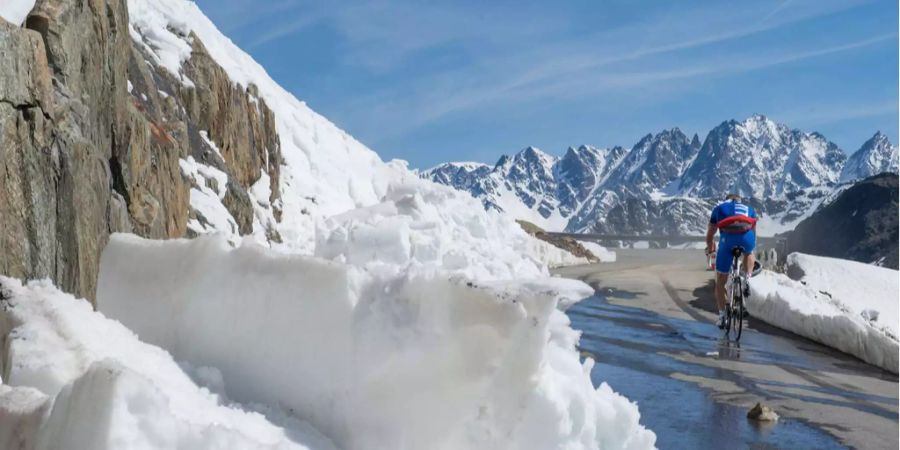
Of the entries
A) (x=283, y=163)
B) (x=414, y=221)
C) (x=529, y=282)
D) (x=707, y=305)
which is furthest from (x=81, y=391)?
(x=283, y=163)

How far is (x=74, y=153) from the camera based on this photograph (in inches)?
277

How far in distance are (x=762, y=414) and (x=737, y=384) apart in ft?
5.63

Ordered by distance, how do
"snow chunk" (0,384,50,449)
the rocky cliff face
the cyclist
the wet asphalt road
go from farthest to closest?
1. the cyclist
2. the wet asphalt road
3. the rocky cliff face
4. "snow chunk" (0,384,50,449)

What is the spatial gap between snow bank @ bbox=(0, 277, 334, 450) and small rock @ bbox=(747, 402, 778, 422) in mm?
4697

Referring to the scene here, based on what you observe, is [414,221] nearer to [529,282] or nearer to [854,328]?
[854,328]

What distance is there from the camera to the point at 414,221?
15.6m

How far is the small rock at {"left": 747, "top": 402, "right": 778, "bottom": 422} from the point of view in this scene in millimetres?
7617

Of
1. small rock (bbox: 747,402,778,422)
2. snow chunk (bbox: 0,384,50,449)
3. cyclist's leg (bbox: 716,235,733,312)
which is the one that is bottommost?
small rock (bbox: 747,402,778,422)

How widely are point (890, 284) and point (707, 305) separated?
1592 centimetres

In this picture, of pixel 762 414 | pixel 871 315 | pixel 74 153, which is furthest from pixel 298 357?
pixel 871 315

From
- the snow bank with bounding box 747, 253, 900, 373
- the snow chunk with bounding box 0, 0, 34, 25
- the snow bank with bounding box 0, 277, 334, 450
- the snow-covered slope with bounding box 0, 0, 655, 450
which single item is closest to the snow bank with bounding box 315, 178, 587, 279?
the snow bank with bounding box 747, 253, 900, 373

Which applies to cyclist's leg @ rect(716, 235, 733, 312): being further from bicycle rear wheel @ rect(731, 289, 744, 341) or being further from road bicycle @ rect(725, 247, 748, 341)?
bicycle rear wheel @ rect(731, 289, 744, 341)

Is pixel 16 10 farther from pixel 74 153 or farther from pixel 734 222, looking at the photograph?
pixel 734 222

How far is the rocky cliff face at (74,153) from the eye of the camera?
20.5 ft
